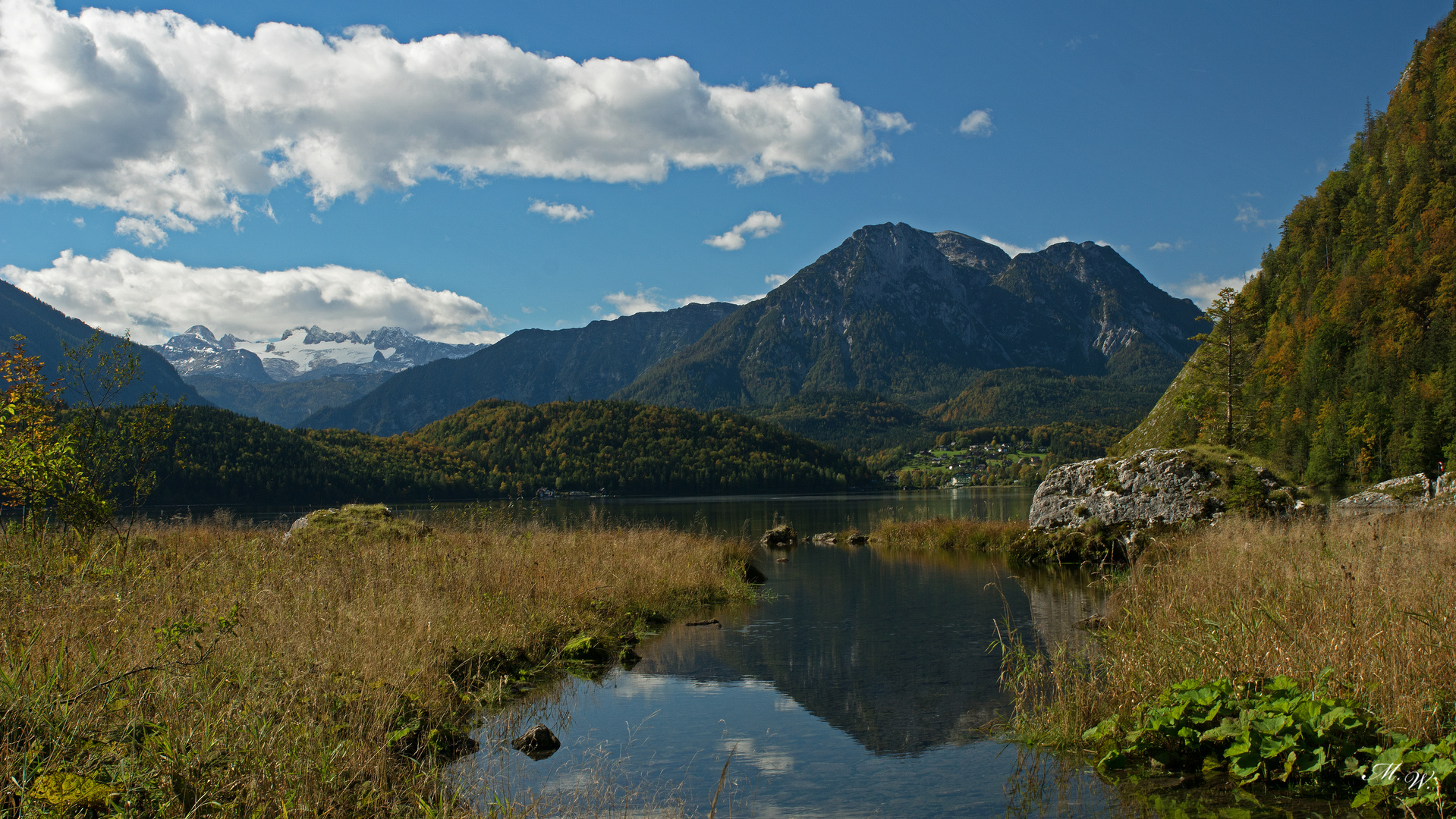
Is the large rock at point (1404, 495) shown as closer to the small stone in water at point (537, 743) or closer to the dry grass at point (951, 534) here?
the dry grass at point (951, 534)

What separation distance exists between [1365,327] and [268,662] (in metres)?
98.5

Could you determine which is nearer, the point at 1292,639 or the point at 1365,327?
the point at 1292,639

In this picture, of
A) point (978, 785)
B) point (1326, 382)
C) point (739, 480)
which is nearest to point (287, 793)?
point (978, 785)

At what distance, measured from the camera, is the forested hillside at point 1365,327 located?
66438 mm

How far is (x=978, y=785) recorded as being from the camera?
762 cm

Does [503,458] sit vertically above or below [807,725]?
above

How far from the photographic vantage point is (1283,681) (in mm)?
6984

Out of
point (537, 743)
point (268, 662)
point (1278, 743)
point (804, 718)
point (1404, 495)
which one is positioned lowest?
point (804, 718)

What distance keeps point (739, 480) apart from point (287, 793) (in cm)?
15174

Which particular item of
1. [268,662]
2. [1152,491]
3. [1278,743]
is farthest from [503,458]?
[1278,743]

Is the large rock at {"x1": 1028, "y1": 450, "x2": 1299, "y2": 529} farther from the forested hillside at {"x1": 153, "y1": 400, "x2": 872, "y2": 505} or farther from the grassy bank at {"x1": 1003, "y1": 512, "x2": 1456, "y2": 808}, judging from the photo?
the forested hillside at {"x1": 153, "y1": 400, "x2": 872, "y2": 505}

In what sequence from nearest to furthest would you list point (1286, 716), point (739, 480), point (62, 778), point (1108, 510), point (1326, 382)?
point (62, 778)
point (1286, 716)
point (1108, 510)
point (1326, 382)
point (739, 480)

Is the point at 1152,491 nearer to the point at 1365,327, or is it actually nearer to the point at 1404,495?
the point at 1404,495

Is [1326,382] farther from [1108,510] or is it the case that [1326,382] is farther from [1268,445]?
[1108,510]
